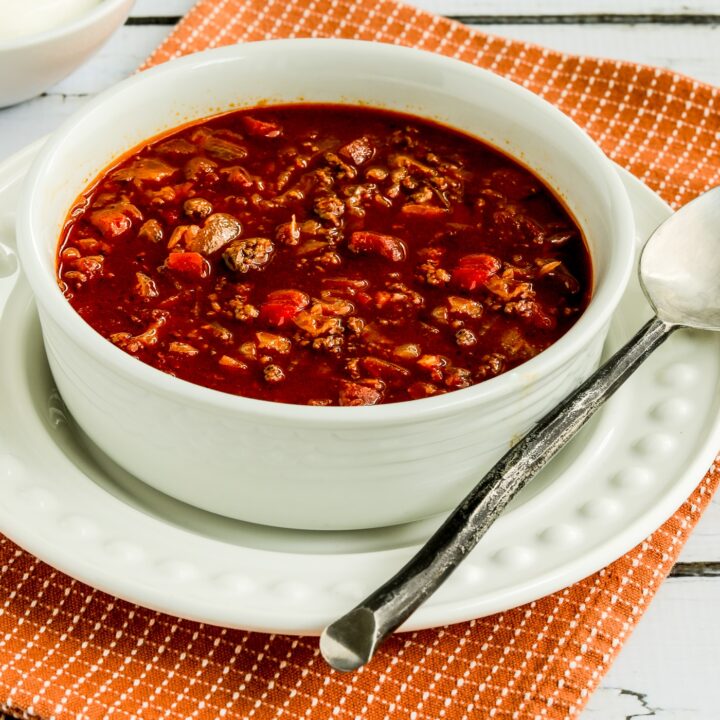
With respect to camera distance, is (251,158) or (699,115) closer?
(251,158)

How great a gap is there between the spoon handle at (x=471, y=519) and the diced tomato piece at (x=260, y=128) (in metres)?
1.21

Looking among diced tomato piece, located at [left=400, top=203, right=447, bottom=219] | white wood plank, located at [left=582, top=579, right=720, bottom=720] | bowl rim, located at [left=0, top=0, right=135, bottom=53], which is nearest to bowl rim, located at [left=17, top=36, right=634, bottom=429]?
diced tomato piece, located at [left=400, top=203, right=447, bottom=219]

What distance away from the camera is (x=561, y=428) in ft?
8.05

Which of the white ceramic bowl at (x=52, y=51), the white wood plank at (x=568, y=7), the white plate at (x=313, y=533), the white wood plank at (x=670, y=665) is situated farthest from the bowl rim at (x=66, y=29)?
the white wood plank at (x=670, y=665)

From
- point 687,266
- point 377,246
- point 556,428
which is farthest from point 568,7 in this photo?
point 556,428

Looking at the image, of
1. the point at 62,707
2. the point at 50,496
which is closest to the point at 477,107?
the point at 50,496

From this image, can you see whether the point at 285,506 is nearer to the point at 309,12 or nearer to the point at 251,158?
the point at 251,158

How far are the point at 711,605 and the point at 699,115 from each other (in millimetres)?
1847

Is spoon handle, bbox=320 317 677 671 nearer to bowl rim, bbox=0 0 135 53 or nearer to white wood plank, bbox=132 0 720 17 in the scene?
bowl rim, bbox=0 0 135 53

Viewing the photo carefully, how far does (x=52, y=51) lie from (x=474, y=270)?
191 centimetres

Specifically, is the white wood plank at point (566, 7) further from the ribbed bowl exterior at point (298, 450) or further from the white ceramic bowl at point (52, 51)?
the ribbed bowl exterior at point (298, 450)

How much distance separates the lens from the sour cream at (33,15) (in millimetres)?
3812

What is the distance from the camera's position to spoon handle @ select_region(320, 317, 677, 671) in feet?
6.76

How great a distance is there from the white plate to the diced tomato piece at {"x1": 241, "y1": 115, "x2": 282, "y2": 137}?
867 mm
